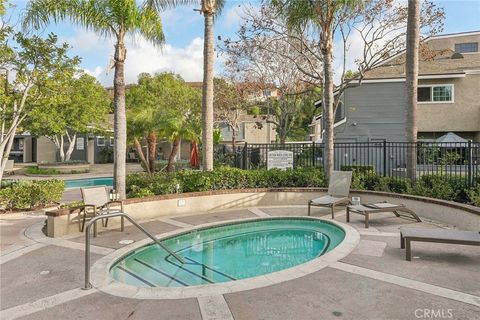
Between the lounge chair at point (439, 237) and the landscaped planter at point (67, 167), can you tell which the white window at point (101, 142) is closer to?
the landscaped planter at point (67, 167)

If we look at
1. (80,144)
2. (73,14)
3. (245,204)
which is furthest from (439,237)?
(80,144)

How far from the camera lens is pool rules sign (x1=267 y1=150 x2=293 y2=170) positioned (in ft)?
45.7

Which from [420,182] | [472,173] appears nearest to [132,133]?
[420,182]

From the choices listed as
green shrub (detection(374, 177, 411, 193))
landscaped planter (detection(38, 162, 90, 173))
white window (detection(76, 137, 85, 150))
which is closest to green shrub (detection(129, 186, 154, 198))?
green shrub (detection(374, 177, 411, 193))

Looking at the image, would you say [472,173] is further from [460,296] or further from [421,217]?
[460,296]

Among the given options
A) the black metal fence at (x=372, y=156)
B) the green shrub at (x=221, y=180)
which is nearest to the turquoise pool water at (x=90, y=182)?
the black metal fence at (x=372, y=156)

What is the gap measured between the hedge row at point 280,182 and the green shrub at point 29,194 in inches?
102

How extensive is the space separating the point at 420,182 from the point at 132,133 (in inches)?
482

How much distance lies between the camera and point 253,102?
3109 cm

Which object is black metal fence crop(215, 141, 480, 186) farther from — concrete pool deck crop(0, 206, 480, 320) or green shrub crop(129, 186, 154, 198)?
concrete pool deck crop(0, 206, 480, 320)

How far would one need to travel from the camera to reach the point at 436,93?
66.6 ft

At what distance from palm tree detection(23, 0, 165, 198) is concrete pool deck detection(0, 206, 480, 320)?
12.6ft

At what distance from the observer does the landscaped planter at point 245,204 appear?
26.8ft

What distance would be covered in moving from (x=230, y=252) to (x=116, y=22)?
7925 mm
